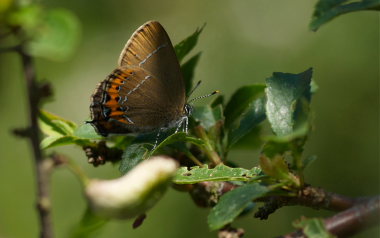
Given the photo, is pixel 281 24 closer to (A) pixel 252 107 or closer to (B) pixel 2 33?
(A) pixel 252 107

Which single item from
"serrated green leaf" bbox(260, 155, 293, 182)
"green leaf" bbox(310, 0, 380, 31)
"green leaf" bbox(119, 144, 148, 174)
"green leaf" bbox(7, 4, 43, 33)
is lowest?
"green leaf" bbox(119, 144, 148, 174)

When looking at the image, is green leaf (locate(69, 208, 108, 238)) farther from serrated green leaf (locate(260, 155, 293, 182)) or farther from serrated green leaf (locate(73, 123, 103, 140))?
serrated green leaf (locate(73, 123, 103, 140))

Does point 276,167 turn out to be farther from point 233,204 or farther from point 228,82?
point 228,82

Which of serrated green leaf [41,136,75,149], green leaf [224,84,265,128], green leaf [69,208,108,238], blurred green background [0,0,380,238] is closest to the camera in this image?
green leaf [69,208,108,238]

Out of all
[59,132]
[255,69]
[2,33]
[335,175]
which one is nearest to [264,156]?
[2,33]

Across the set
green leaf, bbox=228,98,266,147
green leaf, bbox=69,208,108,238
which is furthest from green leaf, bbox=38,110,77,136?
green leaf, bbox=69,208,108,238

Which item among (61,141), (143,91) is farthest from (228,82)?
(61,141)
